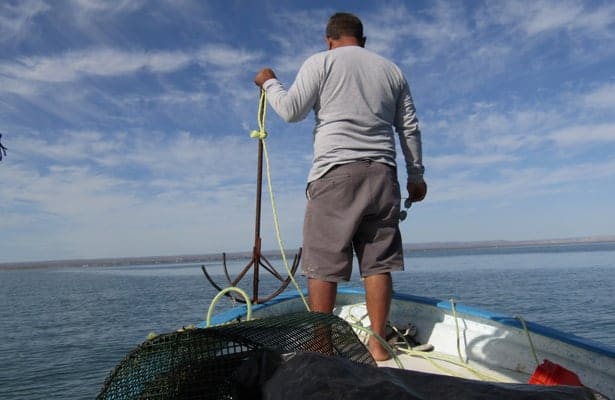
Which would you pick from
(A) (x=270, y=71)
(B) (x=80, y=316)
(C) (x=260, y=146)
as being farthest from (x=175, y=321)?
(A) (x=270, y=71)

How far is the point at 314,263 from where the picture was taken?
2.67 m

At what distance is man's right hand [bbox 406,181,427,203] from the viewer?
10.3 feet

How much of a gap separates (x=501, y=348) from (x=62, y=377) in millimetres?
6688

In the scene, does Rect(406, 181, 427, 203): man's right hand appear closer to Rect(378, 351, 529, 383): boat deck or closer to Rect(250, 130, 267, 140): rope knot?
Rect(378, 351, 529, 383): boat deck

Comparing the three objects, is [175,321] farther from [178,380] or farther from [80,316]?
[178,380]

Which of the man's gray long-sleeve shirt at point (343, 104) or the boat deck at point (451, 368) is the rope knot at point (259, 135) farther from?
the boat deck at point (451, 368)

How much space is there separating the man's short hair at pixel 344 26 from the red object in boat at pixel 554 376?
209 centimetres

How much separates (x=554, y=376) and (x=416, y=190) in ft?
4.56

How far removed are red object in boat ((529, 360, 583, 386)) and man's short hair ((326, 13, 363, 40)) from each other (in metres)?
2.09

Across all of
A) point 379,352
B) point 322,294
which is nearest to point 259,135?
point 322,294

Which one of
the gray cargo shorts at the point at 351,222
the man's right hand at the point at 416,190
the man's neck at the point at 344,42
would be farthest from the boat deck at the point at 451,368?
the man's neck at the point at 344,42

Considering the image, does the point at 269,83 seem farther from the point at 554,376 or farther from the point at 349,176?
the point at 554,376

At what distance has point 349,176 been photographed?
2668 mm

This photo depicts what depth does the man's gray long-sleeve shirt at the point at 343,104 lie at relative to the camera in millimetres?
2732
